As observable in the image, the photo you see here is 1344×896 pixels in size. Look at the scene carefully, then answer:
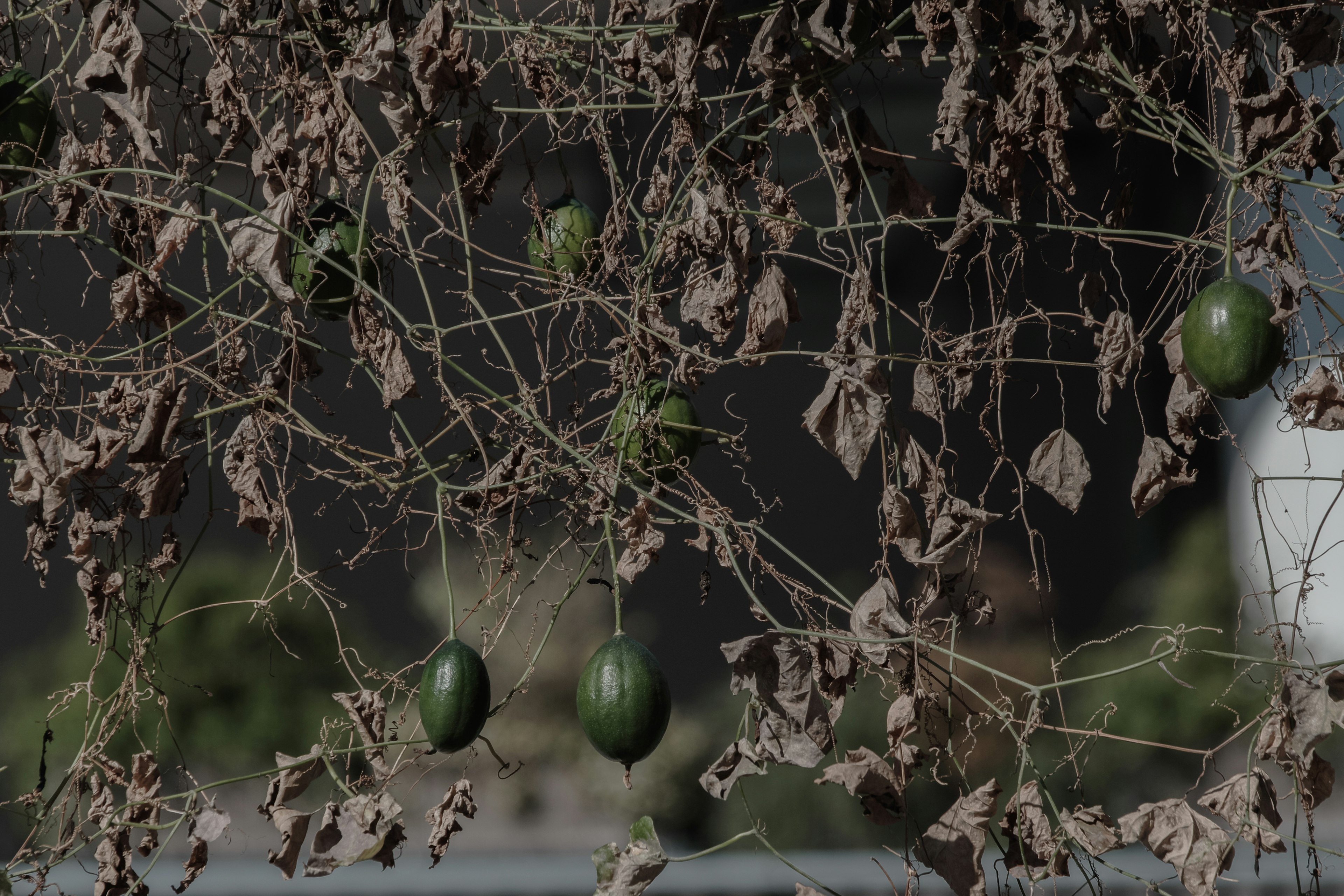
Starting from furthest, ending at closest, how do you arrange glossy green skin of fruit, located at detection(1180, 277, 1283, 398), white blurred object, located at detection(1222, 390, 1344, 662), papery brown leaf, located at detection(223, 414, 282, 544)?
white blurred object, located at detection(1222, 390, 1344, 662)
papery brown leaf, located at detection(223, 414, 282, 544)
glossy green skin of fruit, located at detection(1180, 277, 1283, 398)

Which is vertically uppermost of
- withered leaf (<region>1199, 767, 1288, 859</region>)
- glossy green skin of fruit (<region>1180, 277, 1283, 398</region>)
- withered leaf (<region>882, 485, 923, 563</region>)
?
glossy green skin of fruit (<region>1180, 277, 1283, 398</region>)

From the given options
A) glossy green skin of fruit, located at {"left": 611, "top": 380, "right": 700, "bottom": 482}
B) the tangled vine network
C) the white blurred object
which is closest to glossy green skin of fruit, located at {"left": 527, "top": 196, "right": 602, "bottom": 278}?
the tangled vine network

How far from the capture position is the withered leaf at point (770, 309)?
2.78 ft

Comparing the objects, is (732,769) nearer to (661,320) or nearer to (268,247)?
(661,320)

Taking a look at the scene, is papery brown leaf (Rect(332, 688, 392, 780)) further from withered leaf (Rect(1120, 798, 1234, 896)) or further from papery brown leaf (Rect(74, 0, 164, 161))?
withered leaf (Rect(1120, 798, 1234, 896))

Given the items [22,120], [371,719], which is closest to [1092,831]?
[371,719]

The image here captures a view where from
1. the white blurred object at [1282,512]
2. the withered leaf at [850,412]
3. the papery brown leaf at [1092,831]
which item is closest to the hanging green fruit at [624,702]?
the withered leaf at [850,412]

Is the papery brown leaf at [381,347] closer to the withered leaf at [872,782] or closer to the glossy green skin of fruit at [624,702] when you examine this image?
the glossy green skin of fruit at [624,702]

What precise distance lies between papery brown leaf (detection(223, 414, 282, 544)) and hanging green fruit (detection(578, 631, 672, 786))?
31cm

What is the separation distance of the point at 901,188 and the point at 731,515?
0.33 meters

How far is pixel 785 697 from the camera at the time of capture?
82 cm

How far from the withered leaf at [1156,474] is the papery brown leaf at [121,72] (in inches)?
33.3

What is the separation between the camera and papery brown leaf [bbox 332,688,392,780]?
0.85 m

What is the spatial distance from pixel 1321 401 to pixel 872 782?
0.48 m
